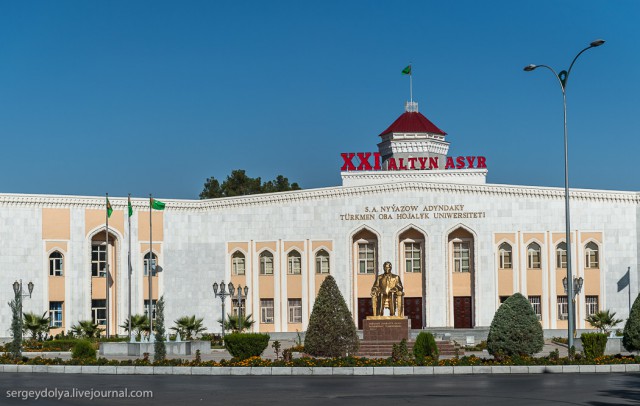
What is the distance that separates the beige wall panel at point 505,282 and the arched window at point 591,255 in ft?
13.0

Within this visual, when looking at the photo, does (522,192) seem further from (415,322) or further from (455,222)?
(415,322)

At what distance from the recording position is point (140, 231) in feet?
193

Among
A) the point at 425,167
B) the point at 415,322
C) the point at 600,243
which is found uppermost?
the point at 425,167

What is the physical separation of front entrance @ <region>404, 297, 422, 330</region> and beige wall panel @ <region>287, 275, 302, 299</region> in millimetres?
5985

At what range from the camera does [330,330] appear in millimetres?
34156

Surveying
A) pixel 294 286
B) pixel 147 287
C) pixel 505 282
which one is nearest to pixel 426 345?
pixel 505 282

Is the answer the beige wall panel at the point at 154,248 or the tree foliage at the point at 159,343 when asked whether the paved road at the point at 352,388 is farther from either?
the beige wall panel at the point at 154,248

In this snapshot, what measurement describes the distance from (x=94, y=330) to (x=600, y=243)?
1034 inches

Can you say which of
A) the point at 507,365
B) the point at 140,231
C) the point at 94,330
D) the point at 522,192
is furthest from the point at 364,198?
the point at 507,365

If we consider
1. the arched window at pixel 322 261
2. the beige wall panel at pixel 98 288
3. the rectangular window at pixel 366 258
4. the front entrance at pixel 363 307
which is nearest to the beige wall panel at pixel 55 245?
the beige wall panel at pixel 98 288

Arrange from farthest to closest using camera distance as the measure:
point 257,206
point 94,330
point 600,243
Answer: point 257,206
point 600,243
point 94,330

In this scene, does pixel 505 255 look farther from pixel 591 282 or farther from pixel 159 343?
pixel 159 343

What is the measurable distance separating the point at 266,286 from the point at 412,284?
26.9 feet

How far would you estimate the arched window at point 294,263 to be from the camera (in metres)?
59.9
